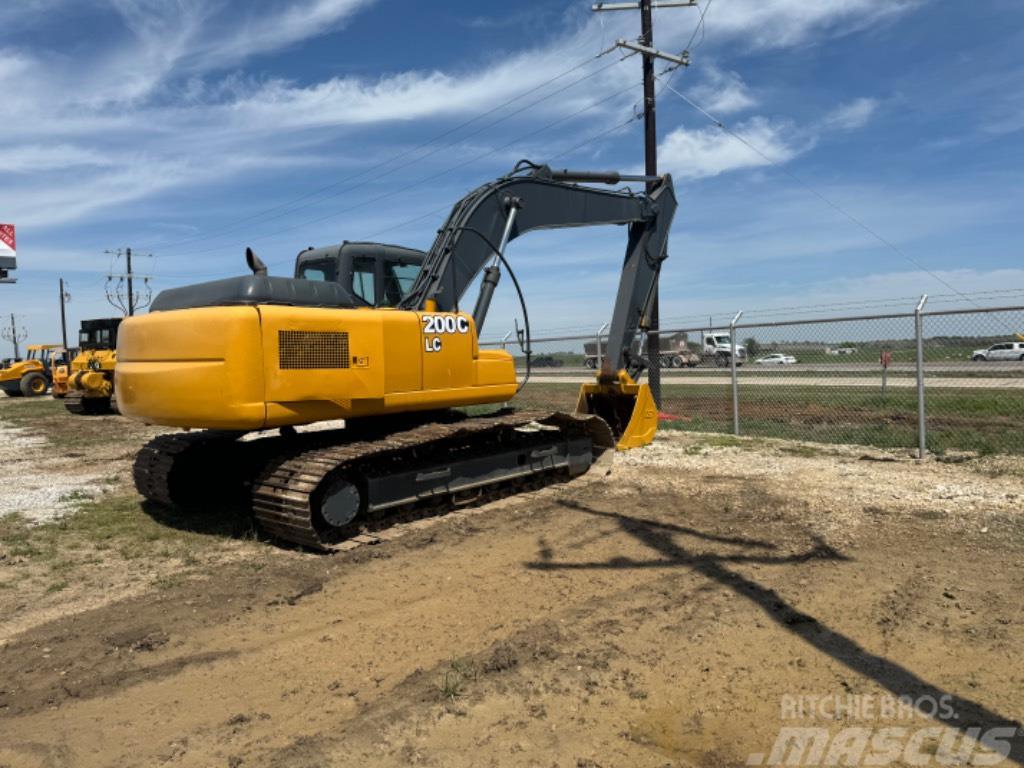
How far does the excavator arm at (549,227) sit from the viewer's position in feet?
25.3

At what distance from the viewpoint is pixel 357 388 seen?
20.9ft

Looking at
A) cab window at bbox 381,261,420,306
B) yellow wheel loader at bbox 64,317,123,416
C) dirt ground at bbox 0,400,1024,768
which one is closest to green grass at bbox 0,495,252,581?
dirt ground at bbox 0,400,1024,768

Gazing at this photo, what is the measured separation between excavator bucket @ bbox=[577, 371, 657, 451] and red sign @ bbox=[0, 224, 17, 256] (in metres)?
38.6

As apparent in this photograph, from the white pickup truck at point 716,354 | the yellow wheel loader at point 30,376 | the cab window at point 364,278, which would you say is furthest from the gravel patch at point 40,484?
the yellow wheel loader at point 30,376

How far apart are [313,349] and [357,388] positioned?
1.72ft

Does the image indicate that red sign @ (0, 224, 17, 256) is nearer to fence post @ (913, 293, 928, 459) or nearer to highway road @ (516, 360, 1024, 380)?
highway road @ (516, 360, 1024, 380)

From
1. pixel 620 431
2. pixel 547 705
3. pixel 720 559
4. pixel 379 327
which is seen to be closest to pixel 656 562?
pixel 720 559

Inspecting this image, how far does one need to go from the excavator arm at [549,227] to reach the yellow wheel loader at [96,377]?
50.8 ft

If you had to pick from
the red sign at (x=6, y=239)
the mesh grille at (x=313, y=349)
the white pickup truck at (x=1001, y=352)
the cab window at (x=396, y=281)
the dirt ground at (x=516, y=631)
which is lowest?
the dirt ground at (x=516, y=631)

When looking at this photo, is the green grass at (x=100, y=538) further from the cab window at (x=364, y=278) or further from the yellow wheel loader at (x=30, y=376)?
the yellow wheel loader at (x=30, y=376)

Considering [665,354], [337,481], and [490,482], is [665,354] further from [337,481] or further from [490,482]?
[337,481]

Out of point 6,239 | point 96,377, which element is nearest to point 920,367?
point 96,377

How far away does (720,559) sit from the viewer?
5.45 metres

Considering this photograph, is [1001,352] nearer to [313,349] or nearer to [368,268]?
[368,268]
